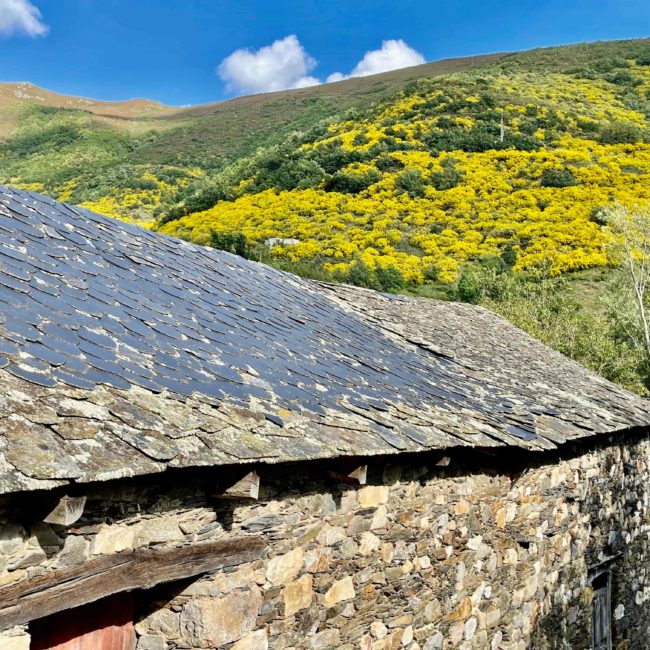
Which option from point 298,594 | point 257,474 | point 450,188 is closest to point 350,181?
point 450,188

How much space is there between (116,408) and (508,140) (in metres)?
40.0

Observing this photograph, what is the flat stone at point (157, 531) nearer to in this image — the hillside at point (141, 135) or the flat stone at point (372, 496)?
the flat stone at point (372, 496)

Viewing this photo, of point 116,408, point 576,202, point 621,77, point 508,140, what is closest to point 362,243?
point 576,202

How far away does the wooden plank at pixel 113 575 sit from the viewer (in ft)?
9.73

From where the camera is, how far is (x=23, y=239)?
4.86m

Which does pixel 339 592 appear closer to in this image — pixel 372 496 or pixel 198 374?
pixel 372 496

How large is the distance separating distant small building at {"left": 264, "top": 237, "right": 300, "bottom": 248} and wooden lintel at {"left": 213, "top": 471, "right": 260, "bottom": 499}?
2702 cm

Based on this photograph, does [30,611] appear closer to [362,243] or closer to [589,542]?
[589,542]

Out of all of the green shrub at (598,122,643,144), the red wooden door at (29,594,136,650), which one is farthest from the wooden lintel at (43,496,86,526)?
the green shrub at (598,122,643,144)

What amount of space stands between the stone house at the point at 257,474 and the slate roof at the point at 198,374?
0.02 metres

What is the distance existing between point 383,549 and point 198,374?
2061 mm

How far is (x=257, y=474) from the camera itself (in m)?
3.86

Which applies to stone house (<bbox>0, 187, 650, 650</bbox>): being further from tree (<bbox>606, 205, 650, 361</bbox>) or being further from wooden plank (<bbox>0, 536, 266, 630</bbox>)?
tree (<bbox>606, 205, 650, 361</bbox>)

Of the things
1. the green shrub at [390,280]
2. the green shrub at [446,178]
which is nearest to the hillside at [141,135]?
the green shrub at [446,178]
